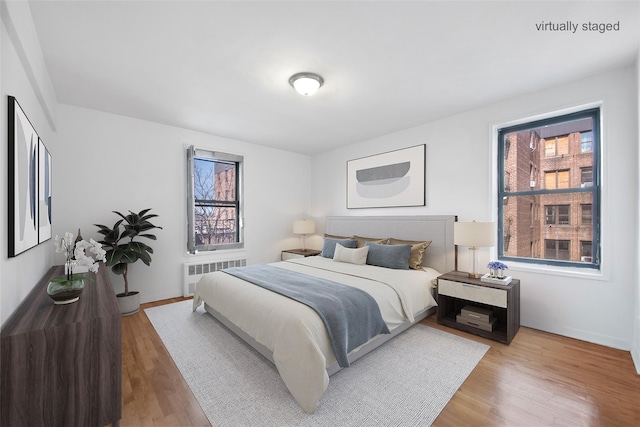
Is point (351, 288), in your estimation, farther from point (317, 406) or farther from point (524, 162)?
point (524, 162)

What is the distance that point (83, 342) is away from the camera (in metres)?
1.44

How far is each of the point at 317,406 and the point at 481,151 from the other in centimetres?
333

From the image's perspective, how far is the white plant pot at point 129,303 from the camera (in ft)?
11.1

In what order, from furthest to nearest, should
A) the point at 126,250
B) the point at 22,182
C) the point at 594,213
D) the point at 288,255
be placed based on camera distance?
the point at 288,255 < the point at 126,250 < the point at 594,213 < the point at 22,182

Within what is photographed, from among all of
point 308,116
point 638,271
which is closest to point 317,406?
point 638,271

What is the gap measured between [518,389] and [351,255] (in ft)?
7.34

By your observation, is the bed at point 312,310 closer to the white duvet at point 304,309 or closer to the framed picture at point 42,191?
the white duvet at point 304,309

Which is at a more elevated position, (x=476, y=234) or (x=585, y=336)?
(x=476, y=234)

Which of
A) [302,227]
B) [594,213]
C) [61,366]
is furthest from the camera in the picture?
[302,227]

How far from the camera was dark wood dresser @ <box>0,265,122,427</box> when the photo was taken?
50.1 inches

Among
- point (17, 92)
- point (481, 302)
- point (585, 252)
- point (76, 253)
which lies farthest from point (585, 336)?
point (17, 92)

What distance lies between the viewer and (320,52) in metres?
2.25

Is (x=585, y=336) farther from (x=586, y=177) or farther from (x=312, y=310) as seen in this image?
(x=312, y=310)

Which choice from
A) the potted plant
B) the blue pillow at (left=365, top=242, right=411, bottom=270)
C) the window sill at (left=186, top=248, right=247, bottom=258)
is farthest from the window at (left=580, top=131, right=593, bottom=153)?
the potted plant
